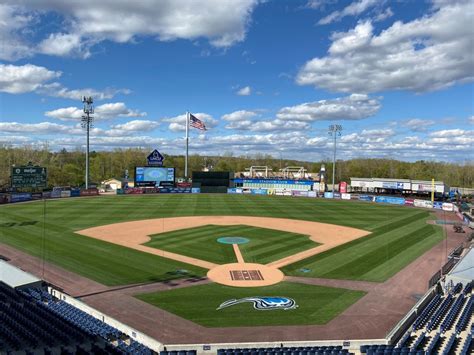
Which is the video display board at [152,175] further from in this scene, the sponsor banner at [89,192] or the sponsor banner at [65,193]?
the sponsor banner at [65,193]

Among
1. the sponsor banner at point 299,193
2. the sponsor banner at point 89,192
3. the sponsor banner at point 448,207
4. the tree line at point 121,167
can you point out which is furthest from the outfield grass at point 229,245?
the tree line at point 121,167

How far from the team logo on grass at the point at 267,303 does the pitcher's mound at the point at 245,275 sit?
2403 millimetres

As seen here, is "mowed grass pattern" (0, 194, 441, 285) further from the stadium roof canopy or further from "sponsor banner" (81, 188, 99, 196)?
"sponsor banner" (81, 188, 99, 196)

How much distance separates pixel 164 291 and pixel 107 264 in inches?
316

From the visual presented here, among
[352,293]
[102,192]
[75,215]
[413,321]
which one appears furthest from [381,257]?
[102,192]

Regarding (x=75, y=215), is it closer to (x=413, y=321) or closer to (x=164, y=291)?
(x=164, y=291)

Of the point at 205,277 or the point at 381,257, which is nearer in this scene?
the point at 205,277

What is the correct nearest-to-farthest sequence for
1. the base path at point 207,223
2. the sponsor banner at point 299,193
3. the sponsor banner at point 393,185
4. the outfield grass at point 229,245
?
the outfield grass at point 229,245, the base path at point 207,223, the sponsor banner at point 393,185, the sponsor banner at point 299,193

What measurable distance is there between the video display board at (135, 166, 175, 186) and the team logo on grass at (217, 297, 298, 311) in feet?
192

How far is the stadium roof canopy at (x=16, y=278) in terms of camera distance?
22.8 m

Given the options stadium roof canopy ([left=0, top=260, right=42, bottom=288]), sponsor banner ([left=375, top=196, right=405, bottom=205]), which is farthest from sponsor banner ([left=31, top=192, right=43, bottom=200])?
sponsor banner ([left=375, top=196, right=405, bottom=205])

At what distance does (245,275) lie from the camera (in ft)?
87.2

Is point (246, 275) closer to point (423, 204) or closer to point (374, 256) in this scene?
point (374, 256)

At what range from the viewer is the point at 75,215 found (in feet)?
174
